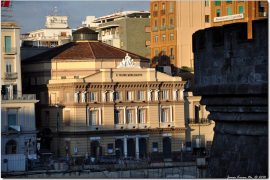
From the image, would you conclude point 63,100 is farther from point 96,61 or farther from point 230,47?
point 230,47

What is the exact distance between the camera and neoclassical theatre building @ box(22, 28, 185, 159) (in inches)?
2571

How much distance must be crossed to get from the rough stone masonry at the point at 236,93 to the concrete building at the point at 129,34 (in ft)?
250

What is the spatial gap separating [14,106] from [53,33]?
114 feet

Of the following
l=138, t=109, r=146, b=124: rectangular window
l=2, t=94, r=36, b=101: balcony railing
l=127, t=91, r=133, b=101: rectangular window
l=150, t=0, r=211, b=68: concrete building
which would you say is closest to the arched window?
l=2, t=94, r=36, b=101: balcony railing

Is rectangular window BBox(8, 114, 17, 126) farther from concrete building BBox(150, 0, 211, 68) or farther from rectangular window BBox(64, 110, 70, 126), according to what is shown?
concrete building BBox(150, 0, 211, 68)

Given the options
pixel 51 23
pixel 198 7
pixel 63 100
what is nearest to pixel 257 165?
pixel 63 100

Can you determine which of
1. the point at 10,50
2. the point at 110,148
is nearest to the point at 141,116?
the point at 110,148

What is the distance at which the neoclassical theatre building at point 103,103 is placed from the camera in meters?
65.3

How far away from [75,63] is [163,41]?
50.2ft

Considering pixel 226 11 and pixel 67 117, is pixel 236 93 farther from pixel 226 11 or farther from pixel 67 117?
pixel 226 11

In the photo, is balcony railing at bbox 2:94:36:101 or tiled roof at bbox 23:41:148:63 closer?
balcony railing at bbox 2:94:36:101

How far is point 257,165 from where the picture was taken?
10297mm

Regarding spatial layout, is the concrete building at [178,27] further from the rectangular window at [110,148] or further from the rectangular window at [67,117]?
the rectangular window at [67,117]

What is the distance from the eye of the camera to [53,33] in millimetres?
95625
